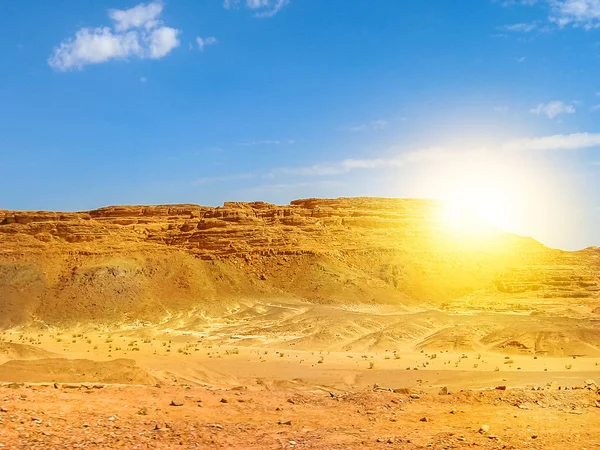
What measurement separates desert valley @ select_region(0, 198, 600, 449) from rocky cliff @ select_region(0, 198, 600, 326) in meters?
0.25

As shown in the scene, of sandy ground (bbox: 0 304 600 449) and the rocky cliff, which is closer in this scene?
sandy ground (bbox: 0 304 600 449)

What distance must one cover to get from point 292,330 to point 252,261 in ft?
74.5

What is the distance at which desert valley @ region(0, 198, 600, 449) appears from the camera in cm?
1150

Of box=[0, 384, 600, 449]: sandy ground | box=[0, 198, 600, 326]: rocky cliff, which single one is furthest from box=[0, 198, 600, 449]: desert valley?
box=[0, 198, 600, 326]: rocky cliff

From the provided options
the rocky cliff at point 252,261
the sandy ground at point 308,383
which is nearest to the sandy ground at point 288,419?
the sandy ground at point 308,383

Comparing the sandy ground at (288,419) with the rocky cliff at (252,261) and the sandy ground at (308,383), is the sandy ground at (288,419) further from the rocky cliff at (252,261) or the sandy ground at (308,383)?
the rocky cliff at (252,261)

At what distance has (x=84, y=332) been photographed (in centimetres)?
4734

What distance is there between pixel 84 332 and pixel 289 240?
28.7 m

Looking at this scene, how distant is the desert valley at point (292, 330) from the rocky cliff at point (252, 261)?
25 cm

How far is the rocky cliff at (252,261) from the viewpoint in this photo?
55.6 m

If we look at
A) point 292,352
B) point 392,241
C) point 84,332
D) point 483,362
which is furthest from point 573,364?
point 392,241

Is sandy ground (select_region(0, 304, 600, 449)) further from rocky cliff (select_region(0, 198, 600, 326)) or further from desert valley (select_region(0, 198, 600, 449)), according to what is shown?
rocky cliff (select_region(0, 198, 600, 326))

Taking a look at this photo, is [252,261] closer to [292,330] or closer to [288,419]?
[292,330]

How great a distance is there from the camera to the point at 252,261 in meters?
65.6
